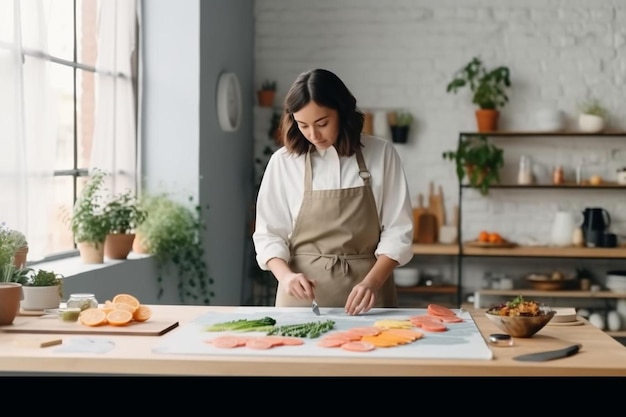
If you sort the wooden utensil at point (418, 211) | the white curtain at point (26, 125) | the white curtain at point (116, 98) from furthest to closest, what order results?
the wooden utensil at point (418, 211) → the white curtain at point (116, 98) → the white curtain at point (26, 125)

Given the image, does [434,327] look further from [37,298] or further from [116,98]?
[116,98]

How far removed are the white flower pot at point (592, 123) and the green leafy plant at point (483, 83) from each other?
58cm

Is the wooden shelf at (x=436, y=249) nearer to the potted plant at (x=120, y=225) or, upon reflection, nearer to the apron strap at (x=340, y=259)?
the potted plant at (x=120, y=225)

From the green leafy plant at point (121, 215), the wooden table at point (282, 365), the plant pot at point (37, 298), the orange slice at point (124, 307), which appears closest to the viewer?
the wooden table at point (282, 365)

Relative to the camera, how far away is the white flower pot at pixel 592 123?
6656mm

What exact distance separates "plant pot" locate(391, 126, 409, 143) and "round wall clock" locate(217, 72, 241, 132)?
3.89ft

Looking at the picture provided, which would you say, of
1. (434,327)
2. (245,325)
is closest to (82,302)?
(245,325)

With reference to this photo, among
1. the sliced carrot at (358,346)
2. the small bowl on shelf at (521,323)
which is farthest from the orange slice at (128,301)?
the small bowl on shelf at (521,323)

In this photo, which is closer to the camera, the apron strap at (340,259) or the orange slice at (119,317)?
the orange slice at (119,317)

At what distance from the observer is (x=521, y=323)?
2703 millimetres

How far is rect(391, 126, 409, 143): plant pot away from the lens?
22.7 feet

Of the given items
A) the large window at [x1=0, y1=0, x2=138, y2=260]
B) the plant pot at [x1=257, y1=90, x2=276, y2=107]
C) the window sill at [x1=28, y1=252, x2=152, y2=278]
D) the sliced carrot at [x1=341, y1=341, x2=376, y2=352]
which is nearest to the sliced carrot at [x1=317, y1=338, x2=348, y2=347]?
the sliced carrot at [x1=341, y1=341, x2=376, y2=352]

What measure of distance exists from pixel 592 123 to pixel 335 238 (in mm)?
3777

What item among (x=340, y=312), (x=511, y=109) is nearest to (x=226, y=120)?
(x=511, y=109)
